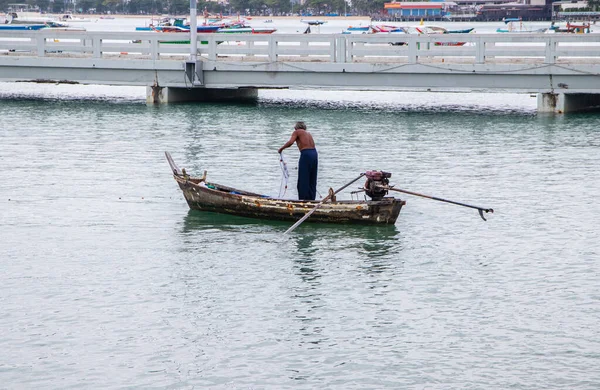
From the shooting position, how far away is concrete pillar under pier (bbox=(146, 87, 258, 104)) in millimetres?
39344

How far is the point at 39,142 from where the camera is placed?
29000 millimetres

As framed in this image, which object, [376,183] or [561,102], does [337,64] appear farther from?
[376,183]

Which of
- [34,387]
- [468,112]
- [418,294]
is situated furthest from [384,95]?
[34,387]

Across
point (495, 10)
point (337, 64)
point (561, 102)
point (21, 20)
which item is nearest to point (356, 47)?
point (337, 64)

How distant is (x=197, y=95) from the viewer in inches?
1612

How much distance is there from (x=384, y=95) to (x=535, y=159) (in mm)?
21214

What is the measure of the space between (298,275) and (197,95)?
26.7 m

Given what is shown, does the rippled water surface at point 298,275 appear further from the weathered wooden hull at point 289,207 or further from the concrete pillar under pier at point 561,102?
the concrete pillar under pier at point 561,102

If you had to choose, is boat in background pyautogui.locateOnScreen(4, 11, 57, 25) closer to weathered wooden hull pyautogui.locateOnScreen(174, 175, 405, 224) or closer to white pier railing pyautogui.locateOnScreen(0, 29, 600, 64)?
white pier railing pyautogui.locateOnScreen(0, 29, 600, 64)

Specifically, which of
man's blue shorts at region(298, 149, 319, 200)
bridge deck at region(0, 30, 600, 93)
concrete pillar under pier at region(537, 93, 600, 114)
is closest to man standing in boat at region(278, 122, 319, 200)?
man's blue shorts at region(298, 149, 319, 200)

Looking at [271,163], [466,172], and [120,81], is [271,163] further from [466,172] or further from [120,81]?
[120,81]

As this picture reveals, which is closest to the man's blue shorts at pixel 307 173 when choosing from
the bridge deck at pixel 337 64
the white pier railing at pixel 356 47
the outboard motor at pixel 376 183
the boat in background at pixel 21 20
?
the outboard motor at pixel 376 183

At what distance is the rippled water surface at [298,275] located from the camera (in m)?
11.5

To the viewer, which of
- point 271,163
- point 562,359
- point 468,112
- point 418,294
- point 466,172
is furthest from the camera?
point 468,112
